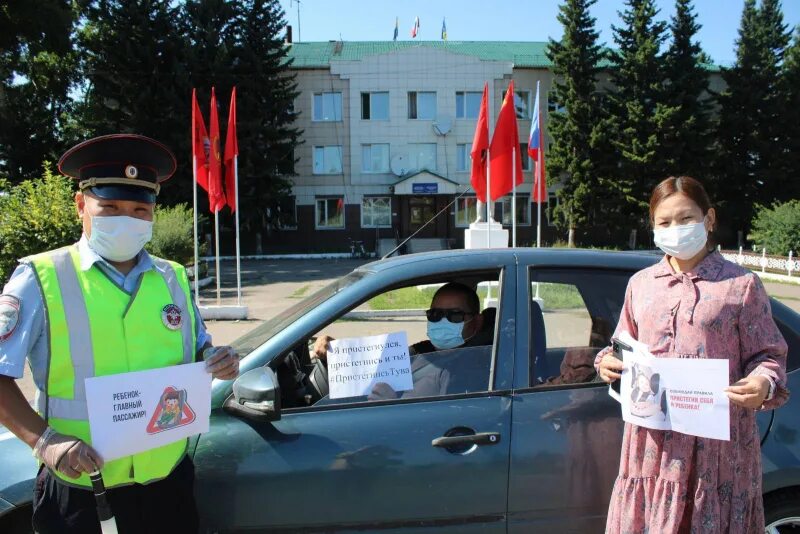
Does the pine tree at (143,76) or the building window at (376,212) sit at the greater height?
the pine tree at (143,76)

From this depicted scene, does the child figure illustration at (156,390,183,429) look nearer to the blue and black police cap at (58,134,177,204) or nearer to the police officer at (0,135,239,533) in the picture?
the police officer at (0,135,239,533)

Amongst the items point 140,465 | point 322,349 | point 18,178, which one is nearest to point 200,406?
point 140,465

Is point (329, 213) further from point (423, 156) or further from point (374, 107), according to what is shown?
point (374, 107)

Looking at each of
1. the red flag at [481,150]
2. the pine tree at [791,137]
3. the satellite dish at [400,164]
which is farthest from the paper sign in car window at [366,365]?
the pine tree at [791,137]

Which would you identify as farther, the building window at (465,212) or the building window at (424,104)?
the building window at (465,212)

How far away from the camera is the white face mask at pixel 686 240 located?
215 cm

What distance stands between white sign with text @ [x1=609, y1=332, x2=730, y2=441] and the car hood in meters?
2.33

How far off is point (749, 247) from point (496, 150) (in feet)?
92.8

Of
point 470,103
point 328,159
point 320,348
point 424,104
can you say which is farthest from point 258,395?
point 470,103

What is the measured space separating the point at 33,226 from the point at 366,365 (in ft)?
37.4

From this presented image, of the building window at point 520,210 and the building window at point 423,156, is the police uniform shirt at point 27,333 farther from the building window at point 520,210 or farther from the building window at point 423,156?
the building window at point 520,210

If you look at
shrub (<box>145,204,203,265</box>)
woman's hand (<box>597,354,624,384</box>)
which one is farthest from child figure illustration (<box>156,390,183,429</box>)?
shrub (<box>145,204,203,265</box>)

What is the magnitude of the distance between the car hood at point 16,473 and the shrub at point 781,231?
23.3 m

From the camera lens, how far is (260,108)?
95.4 ft
